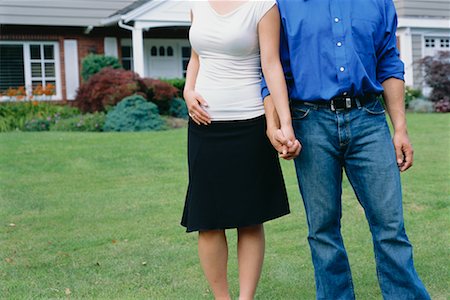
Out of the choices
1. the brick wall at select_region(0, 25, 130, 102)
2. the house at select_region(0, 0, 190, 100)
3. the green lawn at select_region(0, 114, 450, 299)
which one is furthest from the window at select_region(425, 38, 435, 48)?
the green lawn at select_region(0, 114, 450, 299)

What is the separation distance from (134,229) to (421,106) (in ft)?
44.3

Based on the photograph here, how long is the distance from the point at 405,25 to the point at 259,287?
718 inches

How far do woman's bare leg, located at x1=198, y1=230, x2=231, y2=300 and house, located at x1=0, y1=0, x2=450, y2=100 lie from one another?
45.8ft

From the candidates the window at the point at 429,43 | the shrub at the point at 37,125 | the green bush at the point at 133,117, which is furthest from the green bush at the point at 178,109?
the window at the point at 429,43

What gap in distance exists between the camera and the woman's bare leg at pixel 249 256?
370 centimetres

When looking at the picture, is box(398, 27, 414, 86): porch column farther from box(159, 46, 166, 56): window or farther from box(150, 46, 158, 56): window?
box(150, 46, 158, 56): window

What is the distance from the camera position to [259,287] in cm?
440

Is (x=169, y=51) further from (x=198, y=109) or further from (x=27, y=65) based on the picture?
(x=198, y=109)

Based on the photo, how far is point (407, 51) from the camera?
851 inches

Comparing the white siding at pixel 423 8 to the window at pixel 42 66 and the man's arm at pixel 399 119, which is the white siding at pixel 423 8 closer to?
the window at pixel 42 66

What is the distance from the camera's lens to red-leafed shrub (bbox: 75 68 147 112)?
1452cm

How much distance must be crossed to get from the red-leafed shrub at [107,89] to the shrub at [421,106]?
7.30 meters

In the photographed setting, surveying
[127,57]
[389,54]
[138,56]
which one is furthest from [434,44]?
[389,54]

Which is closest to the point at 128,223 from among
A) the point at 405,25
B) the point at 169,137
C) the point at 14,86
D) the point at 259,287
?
the point at 259,287
